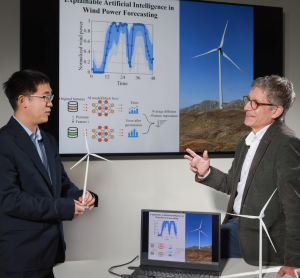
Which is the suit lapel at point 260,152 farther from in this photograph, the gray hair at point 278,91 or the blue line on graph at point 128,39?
the blue line on graph at point 128,39

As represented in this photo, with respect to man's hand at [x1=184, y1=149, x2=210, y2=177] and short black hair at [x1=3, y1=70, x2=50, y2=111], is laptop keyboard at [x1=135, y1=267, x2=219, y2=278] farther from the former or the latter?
short black hair at [x1=3, y1=70, x2=50, y2=111]

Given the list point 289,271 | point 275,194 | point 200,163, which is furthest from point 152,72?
point 289,271

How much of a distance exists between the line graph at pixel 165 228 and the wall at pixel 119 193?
32.4 inches

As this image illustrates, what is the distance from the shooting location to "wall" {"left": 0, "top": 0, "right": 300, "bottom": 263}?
2.39 m

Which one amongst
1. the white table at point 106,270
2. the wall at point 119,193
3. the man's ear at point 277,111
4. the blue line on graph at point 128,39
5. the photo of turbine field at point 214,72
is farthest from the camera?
the photo of turbine field at point 214,72

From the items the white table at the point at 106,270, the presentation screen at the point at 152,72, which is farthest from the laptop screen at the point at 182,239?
the presentation screen at the point at 152,72

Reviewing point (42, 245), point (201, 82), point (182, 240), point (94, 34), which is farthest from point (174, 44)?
point (42, 245)

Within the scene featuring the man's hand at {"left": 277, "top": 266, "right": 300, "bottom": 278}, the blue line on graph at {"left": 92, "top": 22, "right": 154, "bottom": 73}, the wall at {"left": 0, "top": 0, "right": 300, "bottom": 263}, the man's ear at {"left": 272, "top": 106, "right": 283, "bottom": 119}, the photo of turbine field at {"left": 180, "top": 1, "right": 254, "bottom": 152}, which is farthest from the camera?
the photo of turbine field at {"left": 180, "top": 1, "right": 254, "bottom": 152}

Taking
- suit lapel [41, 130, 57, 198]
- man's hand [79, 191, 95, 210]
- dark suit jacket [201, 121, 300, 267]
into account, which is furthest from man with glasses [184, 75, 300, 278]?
suit lapel [41, 130, 57, 198]

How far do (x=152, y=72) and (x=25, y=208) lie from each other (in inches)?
56.0

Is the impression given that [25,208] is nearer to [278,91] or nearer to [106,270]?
[106,270]

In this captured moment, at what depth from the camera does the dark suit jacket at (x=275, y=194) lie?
177 cm

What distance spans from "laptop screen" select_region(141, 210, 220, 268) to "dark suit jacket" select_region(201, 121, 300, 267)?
26 cm

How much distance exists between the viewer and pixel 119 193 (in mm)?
2617
